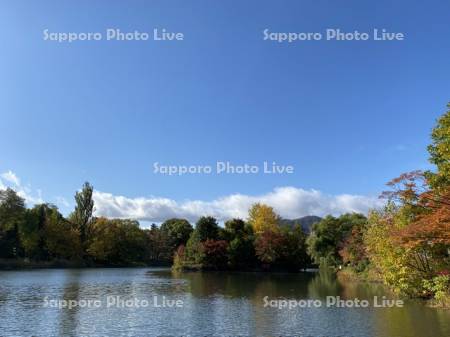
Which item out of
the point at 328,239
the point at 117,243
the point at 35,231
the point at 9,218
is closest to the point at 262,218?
the point at 328,239

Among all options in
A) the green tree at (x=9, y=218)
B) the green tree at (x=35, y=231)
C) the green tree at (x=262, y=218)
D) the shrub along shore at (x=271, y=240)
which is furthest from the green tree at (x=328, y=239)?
the green tree at (x=9, y=218)

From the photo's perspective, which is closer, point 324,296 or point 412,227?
point 412,227

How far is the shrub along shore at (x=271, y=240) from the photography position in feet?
82.1

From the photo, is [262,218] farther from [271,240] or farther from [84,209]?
[84,209]

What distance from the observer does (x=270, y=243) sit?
6894 centimetres

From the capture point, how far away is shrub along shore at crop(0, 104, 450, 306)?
2502 centimetres

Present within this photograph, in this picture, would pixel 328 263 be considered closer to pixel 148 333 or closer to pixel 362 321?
pixel 362 321

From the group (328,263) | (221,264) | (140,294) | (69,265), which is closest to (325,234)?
(328,263)

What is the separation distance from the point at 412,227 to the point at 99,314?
17.0 m

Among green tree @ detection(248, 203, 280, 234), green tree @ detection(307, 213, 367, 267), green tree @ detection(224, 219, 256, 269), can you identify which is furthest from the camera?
green tree @ detection(248, 203, 280, 234)

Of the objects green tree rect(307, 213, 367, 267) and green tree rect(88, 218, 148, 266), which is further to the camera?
green tree rect(88, 218, 148, 266)

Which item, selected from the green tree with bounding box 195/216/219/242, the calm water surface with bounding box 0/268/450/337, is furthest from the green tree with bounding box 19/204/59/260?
the calm water surface with bounding box 0/268/450/337

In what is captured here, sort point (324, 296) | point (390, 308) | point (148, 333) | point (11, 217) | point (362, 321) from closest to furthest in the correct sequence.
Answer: point (148, 333)
point (362, 321)
point (390, 308)
point (324, 296)
point (11, 217)

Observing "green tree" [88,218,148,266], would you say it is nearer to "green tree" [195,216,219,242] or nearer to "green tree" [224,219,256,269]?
"green tree" [195,216,219,242]
